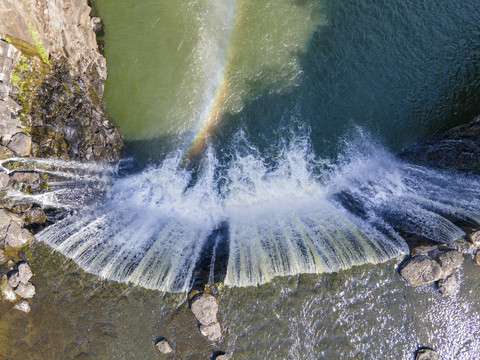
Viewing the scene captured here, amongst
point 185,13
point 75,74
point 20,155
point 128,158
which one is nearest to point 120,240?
point 128,158

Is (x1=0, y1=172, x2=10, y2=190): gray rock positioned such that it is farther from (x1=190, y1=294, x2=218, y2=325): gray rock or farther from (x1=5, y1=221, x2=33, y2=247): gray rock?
(x1=190, y1=294, x2=218, y2=325): gray rock

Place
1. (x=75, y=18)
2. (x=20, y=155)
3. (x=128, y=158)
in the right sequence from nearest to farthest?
(x=20, y=155) < (x=75, y=18) < (x=128, y=158)

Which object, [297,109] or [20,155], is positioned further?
[297,109]

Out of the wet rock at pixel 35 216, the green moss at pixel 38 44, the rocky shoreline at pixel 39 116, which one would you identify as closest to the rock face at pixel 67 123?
the rocky shoreline at pixel 39 116

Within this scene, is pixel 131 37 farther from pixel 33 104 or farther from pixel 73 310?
pixel 73 310

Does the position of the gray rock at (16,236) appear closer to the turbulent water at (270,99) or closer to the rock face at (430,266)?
the turbulent water at (270,99)

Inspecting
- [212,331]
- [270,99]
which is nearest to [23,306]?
[212,331]
